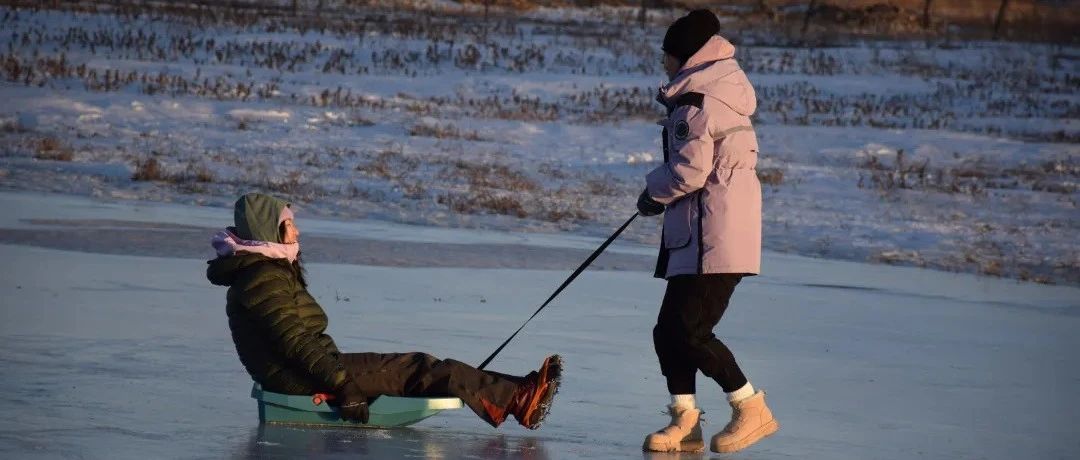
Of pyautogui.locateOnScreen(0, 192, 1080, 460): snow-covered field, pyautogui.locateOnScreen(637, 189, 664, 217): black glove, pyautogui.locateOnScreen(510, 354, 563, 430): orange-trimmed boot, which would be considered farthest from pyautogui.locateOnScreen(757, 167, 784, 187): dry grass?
pyautogui.locateOnScreen(510, 354, 563, 430): orange-trimmed boot

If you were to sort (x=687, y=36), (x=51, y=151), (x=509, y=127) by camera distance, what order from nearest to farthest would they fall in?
(x=687, y=36) < (x=51, y=151) < (x=509, y=127)

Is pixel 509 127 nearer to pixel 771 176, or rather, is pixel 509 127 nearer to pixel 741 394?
pixel 771 176

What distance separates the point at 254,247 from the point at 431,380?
0.80 m

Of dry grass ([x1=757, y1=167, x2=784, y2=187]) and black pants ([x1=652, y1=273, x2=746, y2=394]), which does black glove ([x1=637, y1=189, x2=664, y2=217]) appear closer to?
black pants ([x1=652, y1=273, x2=746, y2=394])

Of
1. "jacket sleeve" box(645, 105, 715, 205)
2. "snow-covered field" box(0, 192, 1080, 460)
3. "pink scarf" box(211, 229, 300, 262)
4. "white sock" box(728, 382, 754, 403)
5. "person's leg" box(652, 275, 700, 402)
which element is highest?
"jacket sleeve" box(645, 105, 715, 205)

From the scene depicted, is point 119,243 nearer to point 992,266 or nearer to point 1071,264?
point 992,266

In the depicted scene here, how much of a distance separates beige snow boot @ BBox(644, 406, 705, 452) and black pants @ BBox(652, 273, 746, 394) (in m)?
0.09

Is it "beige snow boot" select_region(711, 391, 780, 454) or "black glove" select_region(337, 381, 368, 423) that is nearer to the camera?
"black glove" select_region(337, 381, 368, 423)

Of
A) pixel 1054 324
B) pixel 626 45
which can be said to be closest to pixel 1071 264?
pixel 1054 324

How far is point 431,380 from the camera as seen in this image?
5.91 m

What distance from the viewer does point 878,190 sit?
1969 centimetres

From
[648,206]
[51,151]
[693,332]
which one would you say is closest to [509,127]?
[51,151]

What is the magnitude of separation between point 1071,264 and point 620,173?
24.1ft

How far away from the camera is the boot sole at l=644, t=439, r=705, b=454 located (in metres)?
5.75
